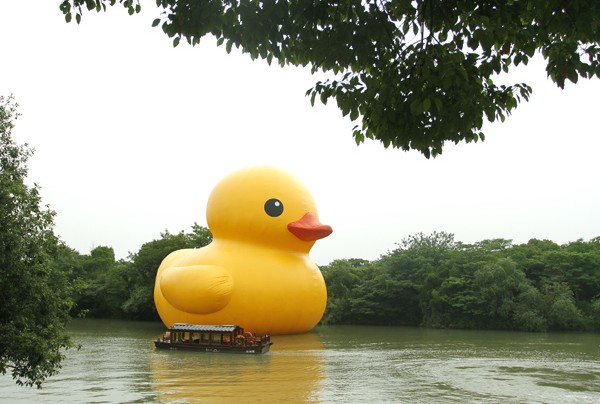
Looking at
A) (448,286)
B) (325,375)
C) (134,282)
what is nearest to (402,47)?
(325,375)

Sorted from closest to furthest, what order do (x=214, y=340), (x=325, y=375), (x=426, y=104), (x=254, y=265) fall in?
(x=426, y=104) → (x=325, y=375) → (x=214, y=340) → (x=254, y=265)

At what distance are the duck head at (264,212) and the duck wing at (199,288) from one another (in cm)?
180

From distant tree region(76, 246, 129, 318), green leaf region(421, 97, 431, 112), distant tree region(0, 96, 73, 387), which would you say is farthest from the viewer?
distant tree region(76, 246, 129, 318)

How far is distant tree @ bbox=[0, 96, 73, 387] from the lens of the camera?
690cm

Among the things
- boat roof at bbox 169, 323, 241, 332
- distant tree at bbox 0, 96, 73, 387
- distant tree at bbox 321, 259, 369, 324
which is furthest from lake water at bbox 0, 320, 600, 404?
distant tree at bbox 321, 259, 369, 324

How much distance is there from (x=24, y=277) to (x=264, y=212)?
42.6ft

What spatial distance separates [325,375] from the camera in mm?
12969

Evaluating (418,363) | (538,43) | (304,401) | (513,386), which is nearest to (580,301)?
(418,363)

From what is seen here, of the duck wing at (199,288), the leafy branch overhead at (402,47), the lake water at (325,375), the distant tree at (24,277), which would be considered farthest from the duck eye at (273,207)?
the leafy branch overhead at (402,47)

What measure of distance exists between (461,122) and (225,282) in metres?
14.4

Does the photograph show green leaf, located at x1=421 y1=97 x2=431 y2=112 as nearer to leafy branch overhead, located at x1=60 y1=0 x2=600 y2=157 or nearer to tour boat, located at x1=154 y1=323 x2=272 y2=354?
leafy branch overhead, located at x1=60 y1=0 x2=600 y2=157

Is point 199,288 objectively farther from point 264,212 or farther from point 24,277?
point 24,277

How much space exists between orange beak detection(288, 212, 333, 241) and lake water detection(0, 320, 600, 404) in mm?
3454

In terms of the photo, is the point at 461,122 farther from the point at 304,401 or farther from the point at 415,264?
the point at 415,264
